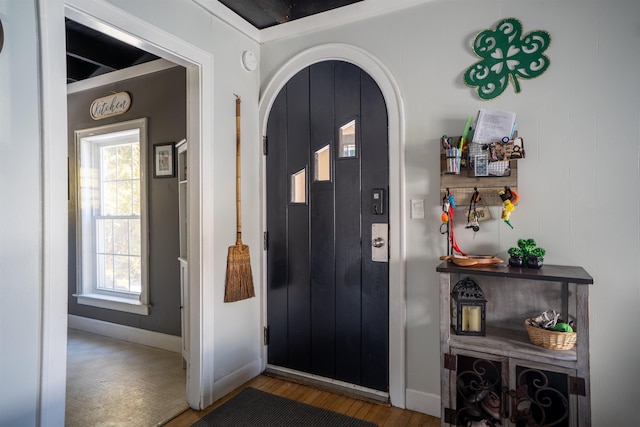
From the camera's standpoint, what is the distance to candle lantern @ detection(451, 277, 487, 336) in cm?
187

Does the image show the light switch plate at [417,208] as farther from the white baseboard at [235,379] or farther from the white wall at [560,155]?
the white baseboard at [235,379]

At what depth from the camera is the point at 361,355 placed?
2408 mm

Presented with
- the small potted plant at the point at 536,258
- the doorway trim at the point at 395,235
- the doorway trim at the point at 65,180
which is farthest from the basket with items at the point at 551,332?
the doorway trim at the point at 65,180

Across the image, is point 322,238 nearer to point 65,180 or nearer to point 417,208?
point 417,208

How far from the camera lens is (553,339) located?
1675mm

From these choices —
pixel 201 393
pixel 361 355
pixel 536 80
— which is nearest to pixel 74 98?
pixel 201 393

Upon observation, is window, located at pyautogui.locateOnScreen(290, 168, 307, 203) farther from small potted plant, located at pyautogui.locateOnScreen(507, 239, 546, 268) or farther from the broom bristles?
small potted plant, located at pyautogui.locateOnScreen(507, 239, 546, 268)

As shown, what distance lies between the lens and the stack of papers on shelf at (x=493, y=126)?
1964mm

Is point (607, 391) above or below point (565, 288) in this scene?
below

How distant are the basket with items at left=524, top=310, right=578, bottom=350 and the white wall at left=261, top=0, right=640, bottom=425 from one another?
0.30 m

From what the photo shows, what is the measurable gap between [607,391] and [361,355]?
131cm

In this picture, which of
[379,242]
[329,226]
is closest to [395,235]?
[379,242]

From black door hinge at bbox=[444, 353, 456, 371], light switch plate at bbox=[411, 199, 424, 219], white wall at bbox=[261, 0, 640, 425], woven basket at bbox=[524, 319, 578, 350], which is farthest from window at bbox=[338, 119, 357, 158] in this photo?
woven basket at bbox=[524, 319, 578, 350]

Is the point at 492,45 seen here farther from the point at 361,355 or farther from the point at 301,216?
the point at 361,355
